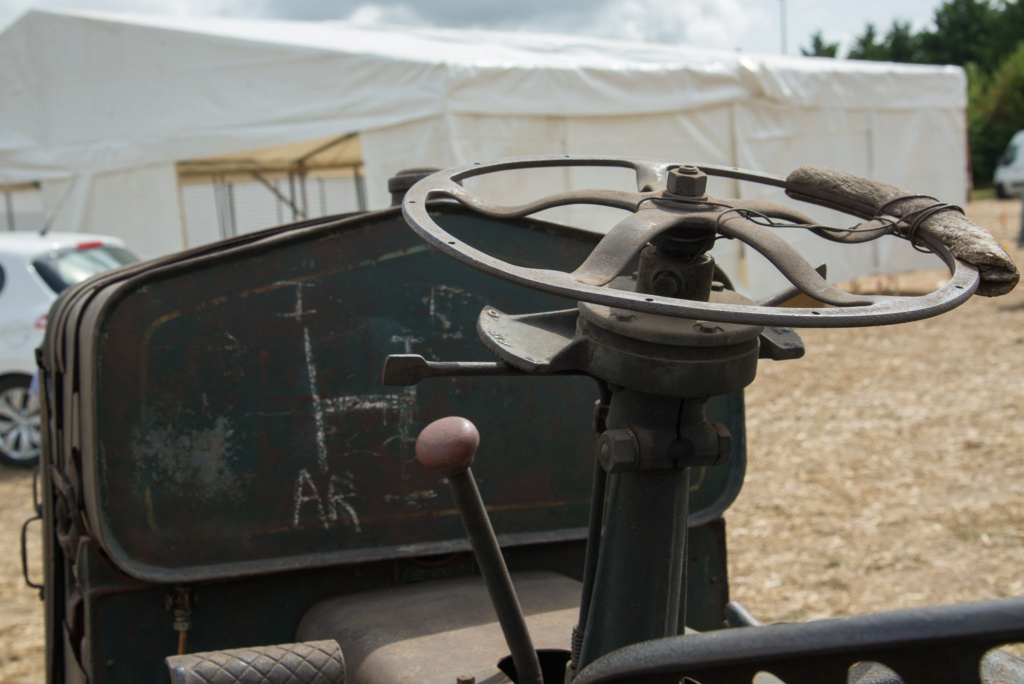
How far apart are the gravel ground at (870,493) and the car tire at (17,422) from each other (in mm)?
122

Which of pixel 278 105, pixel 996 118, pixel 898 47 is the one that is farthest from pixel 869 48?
pixel 278 105

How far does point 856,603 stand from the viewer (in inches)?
132

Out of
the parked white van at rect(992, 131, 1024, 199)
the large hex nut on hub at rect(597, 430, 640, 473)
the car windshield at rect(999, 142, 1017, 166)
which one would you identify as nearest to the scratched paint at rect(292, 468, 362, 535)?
the large hex nut on hub at rect(597, 430, 640, 473)

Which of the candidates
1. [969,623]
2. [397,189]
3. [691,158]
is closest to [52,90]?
[691,158]

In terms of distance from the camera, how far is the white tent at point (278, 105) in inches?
279

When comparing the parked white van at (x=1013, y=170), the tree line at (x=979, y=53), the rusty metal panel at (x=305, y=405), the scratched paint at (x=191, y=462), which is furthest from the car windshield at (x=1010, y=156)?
the scratched paint at (x=191, y=462)

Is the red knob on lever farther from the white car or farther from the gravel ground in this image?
the white car

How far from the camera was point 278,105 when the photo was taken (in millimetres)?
7285

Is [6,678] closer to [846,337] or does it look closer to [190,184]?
[846,337]

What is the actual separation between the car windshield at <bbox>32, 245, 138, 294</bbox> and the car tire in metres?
0.68

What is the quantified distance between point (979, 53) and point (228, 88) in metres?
37.1

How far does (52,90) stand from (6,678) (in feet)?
19.2

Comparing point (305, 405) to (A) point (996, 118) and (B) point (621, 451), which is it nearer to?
(B) point (621, 451)

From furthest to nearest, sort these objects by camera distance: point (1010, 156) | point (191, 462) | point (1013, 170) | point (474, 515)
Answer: point (1010, 156) → point (1013, 170) → point (191, 462) → point (474, 515)
